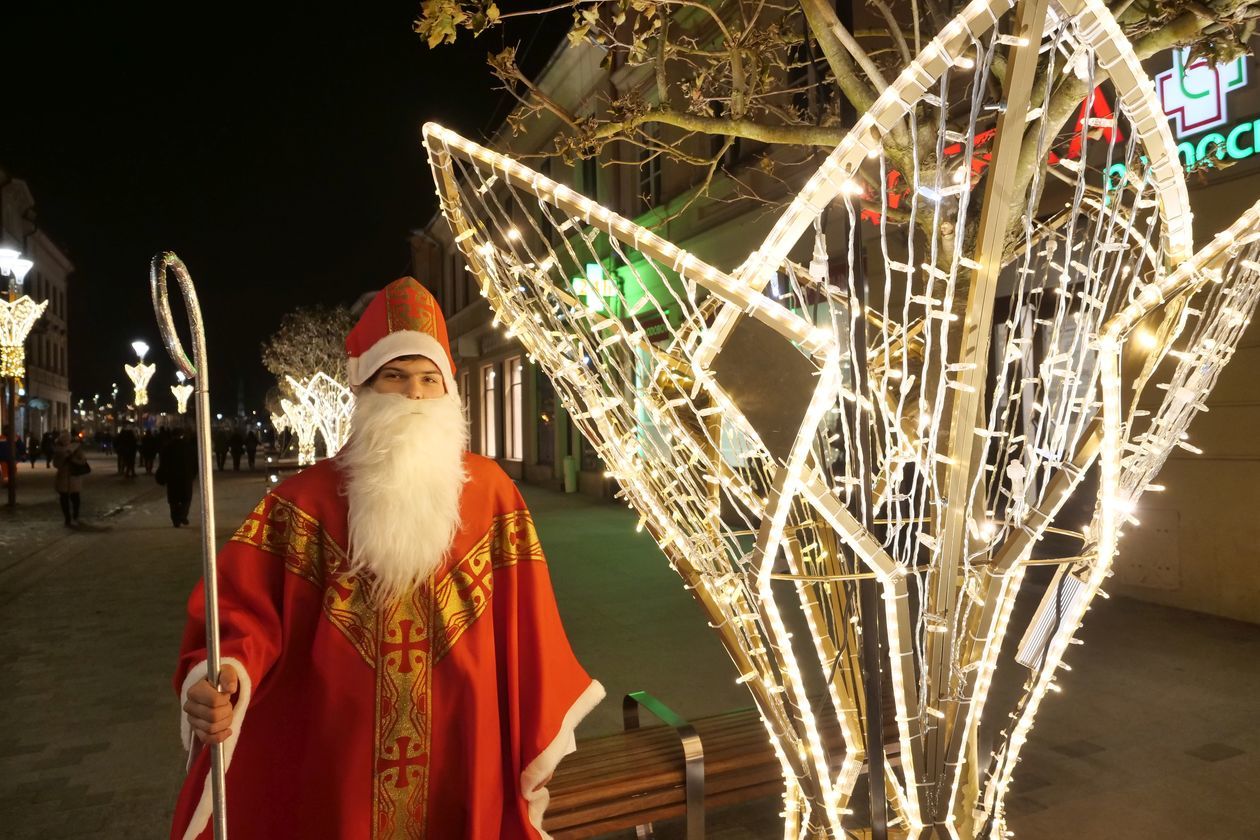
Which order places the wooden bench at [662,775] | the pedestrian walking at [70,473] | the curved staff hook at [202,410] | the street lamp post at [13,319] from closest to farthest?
the curved staff hook at [202,410], the wooden bench at [662,775], the pedestrian walking at [70,473], the street lamp post at [13,319]

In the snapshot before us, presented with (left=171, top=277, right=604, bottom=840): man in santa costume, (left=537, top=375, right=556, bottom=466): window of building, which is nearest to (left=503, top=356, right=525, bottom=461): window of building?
(left=537, top=375, right=556, bottom=466): window of building

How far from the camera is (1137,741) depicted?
4.08 meters

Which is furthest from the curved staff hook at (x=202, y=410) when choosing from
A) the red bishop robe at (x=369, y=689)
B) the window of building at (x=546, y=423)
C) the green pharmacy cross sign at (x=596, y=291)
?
the window of building at (x=546, y=423)

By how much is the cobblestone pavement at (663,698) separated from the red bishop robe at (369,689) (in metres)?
1.51

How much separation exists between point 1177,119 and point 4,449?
22264 millimetres

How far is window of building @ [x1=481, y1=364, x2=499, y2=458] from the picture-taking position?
23.4 m

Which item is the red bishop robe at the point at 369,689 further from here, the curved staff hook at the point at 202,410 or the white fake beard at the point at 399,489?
the curved staff hook at the point at 202,410

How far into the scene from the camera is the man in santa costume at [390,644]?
202 cm

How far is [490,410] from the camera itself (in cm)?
2420

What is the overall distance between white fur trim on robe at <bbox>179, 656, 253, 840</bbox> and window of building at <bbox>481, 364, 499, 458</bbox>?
2135cm

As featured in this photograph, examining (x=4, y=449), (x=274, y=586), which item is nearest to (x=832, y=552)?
(x=274, y=586)

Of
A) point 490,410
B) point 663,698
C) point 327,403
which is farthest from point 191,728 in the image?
point 490,410

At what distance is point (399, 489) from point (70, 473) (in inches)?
539

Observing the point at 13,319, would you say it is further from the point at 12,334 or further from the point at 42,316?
the point at 42,316
